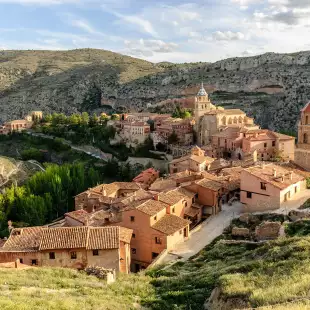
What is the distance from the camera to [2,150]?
266 feet

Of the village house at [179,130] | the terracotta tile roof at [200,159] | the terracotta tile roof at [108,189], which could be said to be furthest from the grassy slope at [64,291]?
the village house at [179,130]

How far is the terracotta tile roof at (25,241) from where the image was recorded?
22.0m

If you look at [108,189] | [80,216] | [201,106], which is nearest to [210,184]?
[80,216]

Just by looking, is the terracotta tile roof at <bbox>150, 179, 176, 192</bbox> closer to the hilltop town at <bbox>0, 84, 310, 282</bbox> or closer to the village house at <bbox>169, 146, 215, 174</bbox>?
the hilltop town at <bbox>0, 84, 310, 282</bbox>

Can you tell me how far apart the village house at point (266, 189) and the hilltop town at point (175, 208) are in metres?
0.07

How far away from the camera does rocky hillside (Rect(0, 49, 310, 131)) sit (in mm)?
93688

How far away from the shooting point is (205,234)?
2681 cm

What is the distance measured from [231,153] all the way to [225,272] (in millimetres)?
34629

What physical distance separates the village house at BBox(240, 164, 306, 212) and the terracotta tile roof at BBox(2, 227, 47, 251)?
1419cm

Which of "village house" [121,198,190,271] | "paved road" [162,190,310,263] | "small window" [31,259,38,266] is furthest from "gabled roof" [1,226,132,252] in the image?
"paved road" [162,190,310,263]

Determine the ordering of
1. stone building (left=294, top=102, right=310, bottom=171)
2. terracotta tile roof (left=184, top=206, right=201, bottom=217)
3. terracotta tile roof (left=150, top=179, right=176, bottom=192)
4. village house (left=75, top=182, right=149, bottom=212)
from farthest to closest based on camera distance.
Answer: stone building (left=294, top=102, right=310, bottom=171)
village house (left=75, top=182, right=149, bottom=212)
terracotta tile roof (left=150, top=179, right=176, bottom=192)
terracotta tile roof (left=184, top=206, right=201, bottom=217)

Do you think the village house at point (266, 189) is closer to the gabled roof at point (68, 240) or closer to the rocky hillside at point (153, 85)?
the gabled roof at point (68, 240)

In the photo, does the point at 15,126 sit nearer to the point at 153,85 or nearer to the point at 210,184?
the point at 153,85

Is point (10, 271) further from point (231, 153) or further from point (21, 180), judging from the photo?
point (21, 180)
